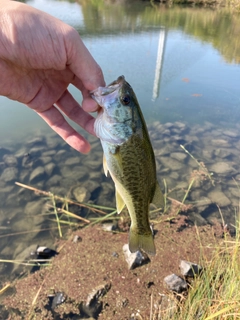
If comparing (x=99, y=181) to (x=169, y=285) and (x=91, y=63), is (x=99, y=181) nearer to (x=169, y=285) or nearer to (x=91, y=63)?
(x=169, y=285)

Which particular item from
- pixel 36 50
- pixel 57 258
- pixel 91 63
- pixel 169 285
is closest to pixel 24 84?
pixel 36 50

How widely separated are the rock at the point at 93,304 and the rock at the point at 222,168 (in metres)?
3.51

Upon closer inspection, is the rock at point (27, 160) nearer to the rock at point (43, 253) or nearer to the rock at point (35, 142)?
the rock at point (35, 142)

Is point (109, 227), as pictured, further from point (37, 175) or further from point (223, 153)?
point (223, 153)

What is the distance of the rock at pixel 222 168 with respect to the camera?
575 centimetres

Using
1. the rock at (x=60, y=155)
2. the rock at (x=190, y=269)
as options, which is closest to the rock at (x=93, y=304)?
the rock at (x=190, y=269)

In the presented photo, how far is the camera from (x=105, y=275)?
362 centimetres

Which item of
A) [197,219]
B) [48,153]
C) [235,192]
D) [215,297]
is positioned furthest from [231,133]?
[215,297]

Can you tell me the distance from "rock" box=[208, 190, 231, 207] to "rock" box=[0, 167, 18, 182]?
3.82 meters

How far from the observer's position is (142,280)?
3.53 m

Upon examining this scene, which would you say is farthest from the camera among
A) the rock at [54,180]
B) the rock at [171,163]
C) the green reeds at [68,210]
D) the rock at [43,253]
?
the rock at [171,163]

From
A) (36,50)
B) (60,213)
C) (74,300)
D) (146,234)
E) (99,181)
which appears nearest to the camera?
(36,50)

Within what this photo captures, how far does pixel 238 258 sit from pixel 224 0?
2738cm

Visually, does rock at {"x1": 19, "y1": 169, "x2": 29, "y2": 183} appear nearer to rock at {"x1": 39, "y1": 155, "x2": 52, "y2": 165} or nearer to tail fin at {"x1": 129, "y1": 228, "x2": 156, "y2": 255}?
rock at {"x1": 39, "y1": 155, "x2": 52, "y2": 165}
